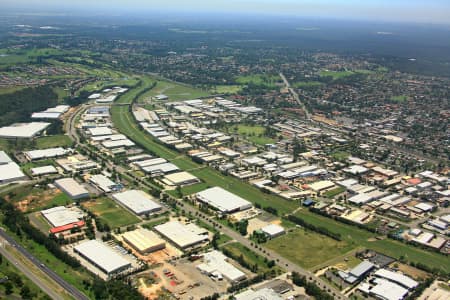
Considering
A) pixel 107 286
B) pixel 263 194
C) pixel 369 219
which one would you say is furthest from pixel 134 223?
pixel 369 219

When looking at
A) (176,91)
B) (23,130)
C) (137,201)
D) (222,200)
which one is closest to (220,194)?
(222,200)

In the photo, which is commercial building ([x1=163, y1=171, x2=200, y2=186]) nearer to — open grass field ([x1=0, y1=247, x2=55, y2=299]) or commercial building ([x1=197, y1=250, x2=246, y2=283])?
commercial building ([x1=197, y1=250, x2=246, y2=283])

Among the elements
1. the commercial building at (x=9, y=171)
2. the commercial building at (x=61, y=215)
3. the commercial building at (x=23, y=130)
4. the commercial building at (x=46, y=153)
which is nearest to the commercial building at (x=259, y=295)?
the commercial building at (x=61, y=215)

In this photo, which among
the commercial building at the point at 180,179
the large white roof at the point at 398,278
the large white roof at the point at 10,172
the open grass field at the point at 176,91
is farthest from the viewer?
the open grass field at the point at 176,91

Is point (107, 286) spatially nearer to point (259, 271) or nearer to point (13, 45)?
point (259, 271)

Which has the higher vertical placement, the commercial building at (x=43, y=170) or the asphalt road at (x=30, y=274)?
the commercial building at (x=43, y=170)

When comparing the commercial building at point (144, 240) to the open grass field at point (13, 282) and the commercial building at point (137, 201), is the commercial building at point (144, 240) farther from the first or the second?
the open grass field at point (13, 282)

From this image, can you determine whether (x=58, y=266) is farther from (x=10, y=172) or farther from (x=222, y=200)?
(x=10, y=172)
